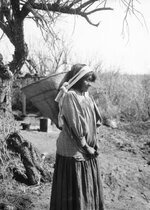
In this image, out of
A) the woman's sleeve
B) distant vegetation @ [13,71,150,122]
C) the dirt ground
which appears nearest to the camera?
the woman's sleeve

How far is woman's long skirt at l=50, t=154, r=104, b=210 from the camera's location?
3.18 metres

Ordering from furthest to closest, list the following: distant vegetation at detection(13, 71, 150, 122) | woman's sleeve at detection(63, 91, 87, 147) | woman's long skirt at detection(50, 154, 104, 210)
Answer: distant vegetation at detection(13, 71, 150, 122) < woman's long skirt at detection(50, 154, 104, 210) < woman's sleeve at detection(63, 91, 87, 147)

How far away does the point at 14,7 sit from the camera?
5.36 metres

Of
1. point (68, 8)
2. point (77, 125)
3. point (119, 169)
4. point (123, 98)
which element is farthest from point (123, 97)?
point (77, 125)

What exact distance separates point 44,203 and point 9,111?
1.86 m

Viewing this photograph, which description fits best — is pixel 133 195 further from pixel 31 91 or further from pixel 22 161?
pixel 31 91

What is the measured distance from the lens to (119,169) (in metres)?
6.59

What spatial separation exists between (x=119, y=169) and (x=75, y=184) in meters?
3.56

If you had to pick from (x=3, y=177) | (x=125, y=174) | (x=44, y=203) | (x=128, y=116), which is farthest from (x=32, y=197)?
(x=128, y=116)

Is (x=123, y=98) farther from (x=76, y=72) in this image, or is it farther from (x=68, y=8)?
(x=76, y=72)

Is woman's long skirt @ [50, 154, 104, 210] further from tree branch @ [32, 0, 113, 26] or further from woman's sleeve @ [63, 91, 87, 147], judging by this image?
tree branch @ [32, 0, 113, 26]

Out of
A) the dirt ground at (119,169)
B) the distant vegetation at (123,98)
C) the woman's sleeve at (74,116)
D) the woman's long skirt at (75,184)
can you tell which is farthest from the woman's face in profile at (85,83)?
the distant vegetation at (123,98)

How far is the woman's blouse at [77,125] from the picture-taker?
2994 mm

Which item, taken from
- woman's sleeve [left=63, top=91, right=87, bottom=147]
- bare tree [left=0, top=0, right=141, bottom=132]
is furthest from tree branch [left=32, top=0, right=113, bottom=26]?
woman's sleeve [left=63, top=91, right=87, bottom=147]
